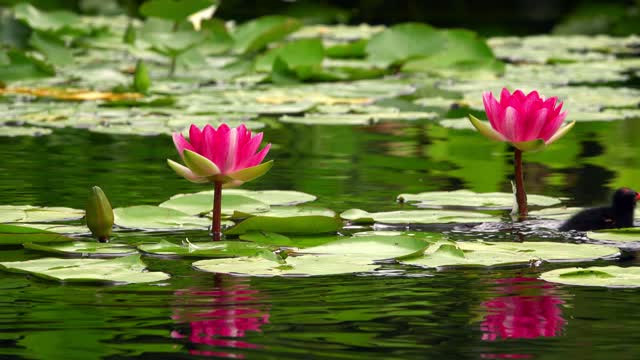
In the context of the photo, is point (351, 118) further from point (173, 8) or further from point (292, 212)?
point (292, 212)

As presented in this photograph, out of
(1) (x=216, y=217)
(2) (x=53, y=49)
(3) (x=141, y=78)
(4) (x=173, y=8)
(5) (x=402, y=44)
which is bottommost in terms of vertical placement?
(1) (x=216, y=217)

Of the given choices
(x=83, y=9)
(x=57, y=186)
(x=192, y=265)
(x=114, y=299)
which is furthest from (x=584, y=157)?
(x=83, y=9)

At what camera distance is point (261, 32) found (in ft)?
26.1

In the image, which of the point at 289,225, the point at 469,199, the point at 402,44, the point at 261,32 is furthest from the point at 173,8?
the point at 289,225

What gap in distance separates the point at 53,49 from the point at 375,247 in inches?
194

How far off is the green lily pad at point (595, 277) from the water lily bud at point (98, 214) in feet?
2.92

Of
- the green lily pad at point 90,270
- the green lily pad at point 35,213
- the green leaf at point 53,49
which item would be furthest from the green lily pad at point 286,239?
the green leaf at point 53,49

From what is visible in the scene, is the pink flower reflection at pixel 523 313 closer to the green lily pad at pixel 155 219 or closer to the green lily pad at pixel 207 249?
the green lily pad at pixel 207 249

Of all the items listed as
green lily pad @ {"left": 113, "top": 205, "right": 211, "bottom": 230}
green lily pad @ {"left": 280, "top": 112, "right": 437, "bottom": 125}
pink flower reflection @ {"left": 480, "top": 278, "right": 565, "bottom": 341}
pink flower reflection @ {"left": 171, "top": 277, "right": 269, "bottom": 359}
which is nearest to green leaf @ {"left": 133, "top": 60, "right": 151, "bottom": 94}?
green lily pad @ {"left": 280, "top": 112, "right": 437, "bottom": 125}

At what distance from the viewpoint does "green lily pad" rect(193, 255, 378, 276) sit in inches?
99.5

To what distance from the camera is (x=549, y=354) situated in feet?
6.40

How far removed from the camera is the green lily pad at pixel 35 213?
3080 millimetres

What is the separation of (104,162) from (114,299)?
1976 millimetres

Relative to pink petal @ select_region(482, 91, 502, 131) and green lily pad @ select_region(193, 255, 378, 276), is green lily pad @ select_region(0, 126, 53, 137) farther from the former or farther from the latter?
green lily pad @ select_region(193, 255, 378, 276)
